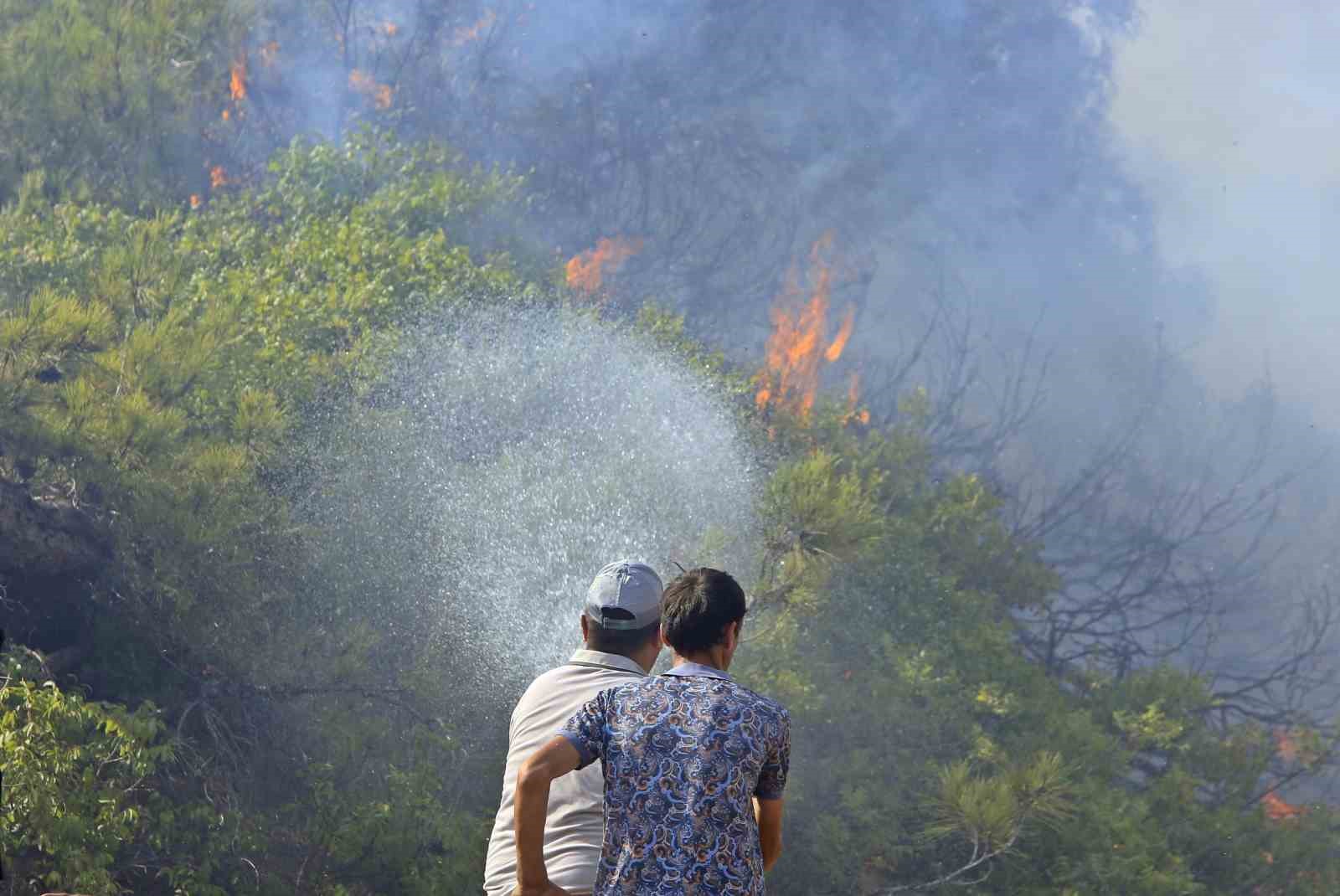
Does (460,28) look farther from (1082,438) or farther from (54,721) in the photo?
(54,721)

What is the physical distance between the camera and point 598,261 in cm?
1257

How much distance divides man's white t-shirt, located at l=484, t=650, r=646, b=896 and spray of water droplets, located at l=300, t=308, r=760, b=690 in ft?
14.0

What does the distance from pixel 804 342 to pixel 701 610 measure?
9.62 meters

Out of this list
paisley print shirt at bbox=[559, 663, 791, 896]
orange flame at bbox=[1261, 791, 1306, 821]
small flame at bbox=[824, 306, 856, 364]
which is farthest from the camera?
small flame at bbox=[824, 306, 856, 364]

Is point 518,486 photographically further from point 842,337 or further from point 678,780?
point 678,780

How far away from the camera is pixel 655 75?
45.2ft

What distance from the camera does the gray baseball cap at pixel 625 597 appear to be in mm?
2945

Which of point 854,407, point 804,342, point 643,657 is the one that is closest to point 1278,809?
point 854,407

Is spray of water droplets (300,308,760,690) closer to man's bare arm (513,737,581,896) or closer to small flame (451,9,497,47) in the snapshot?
man's bare arm (513,737,581,896)

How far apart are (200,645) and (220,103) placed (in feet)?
20.6

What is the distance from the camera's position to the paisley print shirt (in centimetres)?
257

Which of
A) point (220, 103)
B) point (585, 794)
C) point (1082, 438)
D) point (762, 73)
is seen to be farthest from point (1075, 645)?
point (585, 794)

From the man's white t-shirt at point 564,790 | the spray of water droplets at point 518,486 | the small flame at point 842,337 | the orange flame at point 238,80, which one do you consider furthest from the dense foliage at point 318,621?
the man's white t-shirt at point 564,790

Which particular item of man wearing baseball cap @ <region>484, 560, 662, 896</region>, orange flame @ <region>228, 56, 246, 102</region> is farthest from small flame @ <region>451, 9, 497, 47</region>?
man wearing baseball cap @ <region>484, 560, 662, 896</region>
